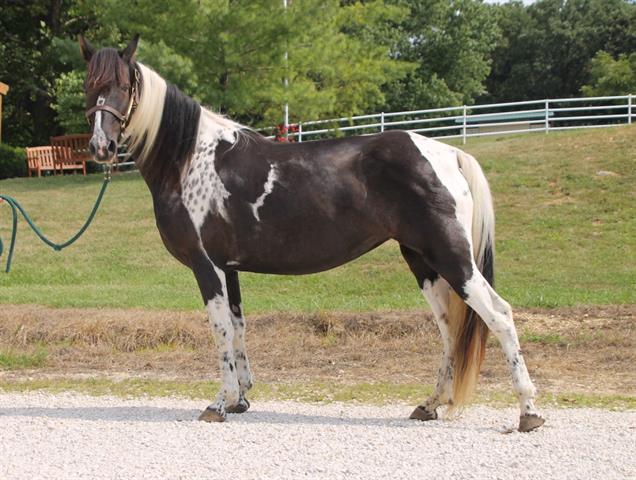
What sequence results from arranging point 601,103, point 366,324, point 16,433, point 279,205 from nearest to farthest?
point 16,433, point 279,205, point 366,324, point 601,103

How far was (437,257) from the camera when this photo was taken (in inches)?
222

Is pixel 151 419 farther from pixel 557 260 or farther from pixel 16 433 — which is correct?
pixel 557 260

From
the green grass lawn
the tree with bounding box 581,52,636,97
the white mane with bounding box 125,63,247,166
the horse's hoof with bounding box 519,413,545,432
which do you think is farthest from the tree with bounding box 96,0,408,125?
the tree with bounding box 581,52,636,97

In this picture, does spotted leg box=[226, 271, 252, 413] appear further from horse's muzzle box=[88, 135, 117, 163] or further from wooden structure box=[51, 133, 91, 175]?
wooden structure box=[51, 133, 91, 175]

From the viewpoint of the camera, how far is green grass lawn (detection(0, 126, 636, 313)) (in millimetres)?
11898

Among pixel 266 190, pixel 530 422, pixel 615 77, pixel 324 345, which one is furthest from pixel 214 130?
pixel 615 77

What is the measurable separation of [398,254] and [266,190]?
9.03 m

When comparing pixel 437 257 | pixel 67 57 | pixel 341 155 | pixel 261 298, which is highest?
pixel 67 57

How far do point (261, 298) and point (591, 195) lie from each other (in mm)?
8816

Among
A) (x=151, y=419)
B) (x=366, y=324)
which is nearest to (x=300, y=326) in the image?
(x=366, y=324)

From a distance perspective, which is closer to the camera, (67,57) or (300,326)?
(300,326)

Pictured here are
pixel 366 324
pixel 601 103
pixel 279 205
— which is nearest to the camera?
pixel 279 205

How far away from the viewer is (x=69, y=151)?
89.1 feet

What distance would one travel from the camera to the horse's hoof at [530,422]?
17.9 feet
